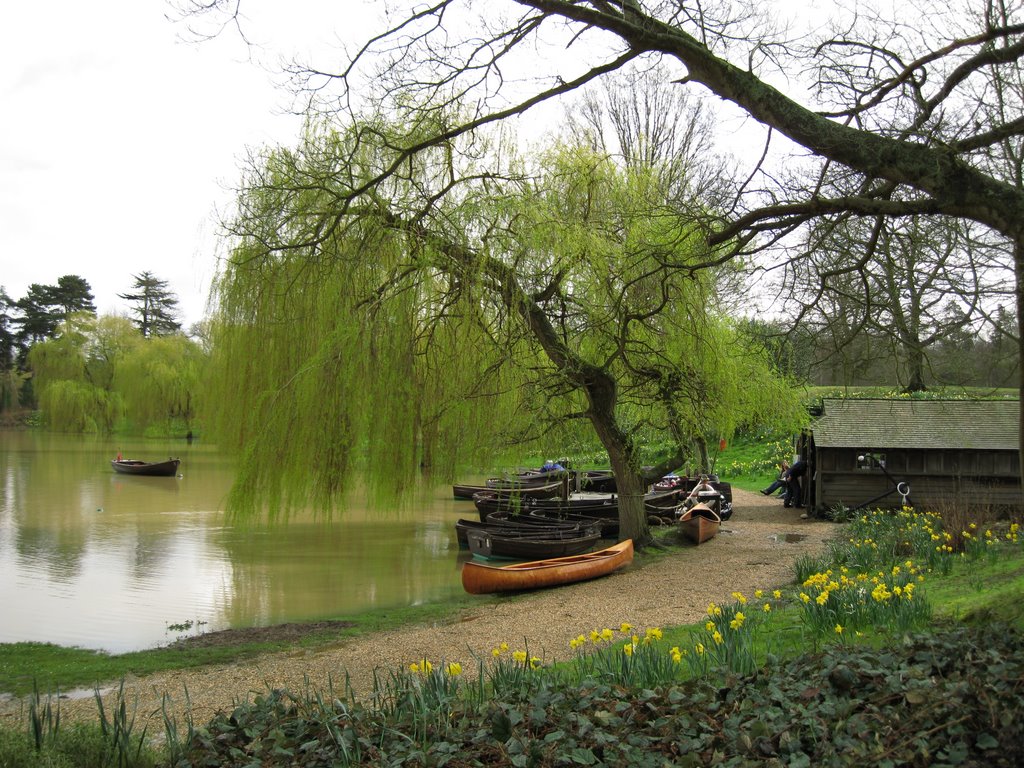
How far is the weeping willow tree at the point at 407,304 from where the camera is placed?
970cm

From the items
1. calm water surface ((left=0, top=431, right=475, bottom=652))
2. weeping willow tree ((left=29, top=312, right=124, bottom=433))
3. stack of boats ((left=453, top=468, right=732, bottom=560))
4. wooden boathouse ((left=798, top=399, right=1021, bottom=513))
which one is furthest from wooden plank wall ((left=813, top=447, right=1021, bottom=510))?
weeping willow tree ((left=29, top=312, right=124, bottom=433))

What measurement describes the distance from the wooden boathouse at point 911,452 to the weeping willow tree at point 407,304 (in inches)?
320

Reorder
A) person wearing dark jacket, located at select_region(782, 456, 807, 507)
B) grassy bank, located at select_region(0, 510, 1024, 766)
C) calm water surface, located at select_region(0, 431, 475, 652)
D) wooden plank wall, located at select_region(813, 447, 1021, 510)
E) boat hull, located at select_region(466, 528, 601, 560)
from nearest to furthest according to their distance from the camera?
grassy bank, located at select_region(0, 510, 1024, 766), calm water surface, located at select_region(0, 431, 475, 652), boat hull, located at select_region(466, 528, 601, 560), wooden plank wall, located at select_region(813, 447, 1021, 510), person wearing dark jacket, located at select_region(782, 456, 807, 507)

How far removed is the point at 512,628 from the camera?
966cm

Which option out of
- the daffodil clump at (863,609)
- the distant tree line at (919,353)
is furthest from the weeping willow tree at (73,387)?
the daffodil clump at (863,609)

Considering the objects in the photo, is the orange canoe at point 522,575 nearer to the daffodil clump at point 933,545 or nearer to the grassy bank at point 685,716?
the daffodil clump at point 933,545

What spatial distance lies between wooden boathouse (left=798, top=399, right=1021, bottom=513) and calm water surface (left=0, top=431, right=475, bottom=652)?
9.58 m

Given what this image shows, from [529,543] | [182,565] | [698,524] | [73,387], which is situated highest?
[73,387]

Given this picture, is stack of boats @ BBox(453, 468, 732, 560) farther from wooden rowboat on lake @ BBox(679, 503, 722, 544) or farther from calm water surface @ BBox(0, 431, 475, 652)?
calm water surface @ BBox(0, 431, 475, 652)

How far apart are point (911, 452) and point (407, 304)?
1461 cm

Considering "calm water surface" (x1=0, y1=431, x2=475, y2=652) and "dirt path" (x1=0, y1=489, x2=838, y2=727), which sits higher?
"dirt path" (x1=0, y1=489, x2=838, y2=727)

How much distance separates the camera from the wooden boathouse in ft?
62.8

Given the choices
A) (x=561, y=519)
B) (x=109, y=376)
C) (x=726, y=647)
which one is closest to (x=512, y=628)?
→ (x=726, y=647)

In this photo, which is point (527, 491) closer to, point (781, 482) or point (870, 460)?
point (781, 482)
